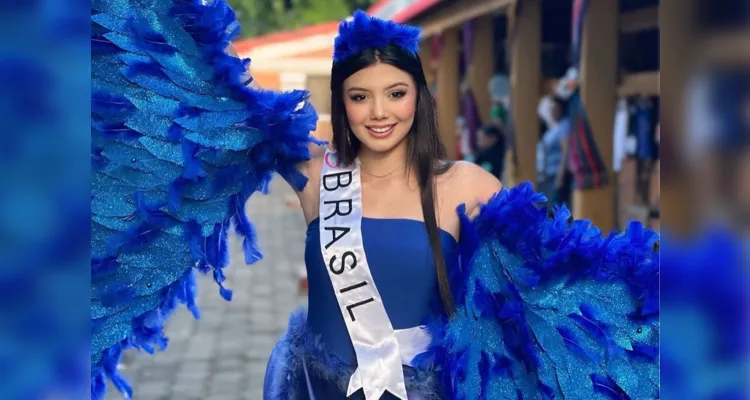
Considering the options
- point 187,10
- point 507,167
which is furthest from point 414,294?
point 507,167

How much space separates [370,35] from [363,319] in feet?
2.03

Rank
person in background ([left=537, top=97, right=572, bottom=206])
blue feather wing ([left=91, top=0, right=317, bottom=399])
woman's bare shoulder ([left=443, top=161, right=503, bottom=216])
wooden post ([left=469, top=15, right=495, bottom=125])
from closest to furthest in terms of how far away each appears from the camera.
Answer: blue feather wing ([left=91, top=0, right=317, bottom=399]), woman's bare shoulder ([left=443, top=161, right=503, bottom=216]), person in background ([left=537, top=97, right=572, bottom=206]), wooden post ([left=469, top=15, right=495, bottom=125])

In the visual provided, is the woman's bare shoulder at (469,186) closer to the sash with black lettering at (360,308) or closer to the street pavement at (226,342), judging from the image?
the sash with black lettering at (360,308)

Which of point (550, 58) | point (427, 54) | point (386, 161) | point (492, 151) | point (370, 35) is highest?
point (427, 54)

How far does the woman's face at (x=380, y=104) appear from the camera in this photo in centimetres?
201

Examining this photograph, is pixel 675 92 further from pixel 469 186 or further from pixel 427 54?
pixel 427 54

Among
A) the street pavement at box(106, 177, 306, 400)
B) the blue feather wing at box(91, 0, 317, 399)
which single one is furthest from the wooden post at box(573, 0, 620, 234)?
the blue feather wing at box(91, 0, 317, 399)

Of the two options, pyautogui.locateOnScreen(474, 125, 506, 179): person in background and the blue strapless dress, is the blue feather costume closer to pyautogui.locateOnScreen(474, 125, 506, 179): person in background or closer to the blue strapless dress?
the blue strapless dress

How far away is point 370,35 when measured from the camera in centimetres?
202

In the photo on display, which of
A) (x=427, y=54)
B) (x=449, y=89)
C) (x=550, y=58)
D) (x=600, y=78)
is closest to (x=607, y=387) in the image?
(x=600, y=78)

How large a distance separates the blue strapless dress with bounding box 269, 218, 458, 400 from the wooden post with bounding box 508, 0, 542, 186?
4.80m

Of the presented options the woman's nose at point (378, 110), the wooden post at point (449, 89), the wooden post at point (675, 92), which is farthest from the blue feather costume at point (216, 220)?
Result: the wooden post at point (449, 89)

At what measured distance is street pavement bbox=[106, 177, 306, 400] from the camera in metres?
4.82

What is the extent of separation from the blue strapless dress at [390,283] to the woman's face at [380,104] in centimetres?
19
